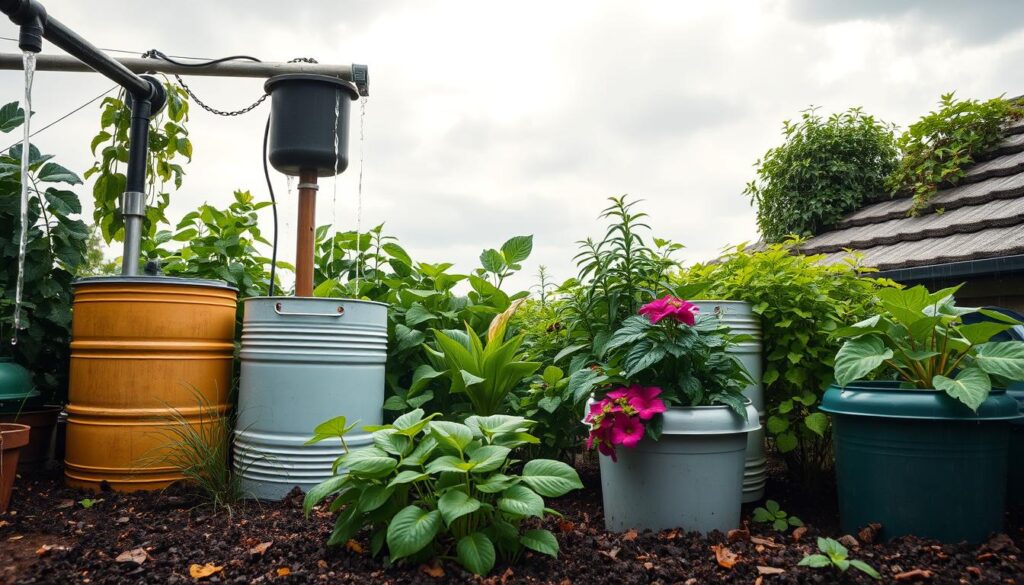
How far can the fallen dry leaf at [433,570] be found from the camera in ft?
6.17

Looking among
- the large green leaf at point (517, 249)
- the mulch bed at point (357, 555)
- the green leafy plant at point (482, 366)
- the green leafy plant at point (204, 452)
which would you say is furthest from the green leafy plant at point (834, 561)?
the large green leaf at point (517, 249)

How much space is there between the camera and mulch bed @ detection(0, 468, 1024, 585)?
1.92 metres

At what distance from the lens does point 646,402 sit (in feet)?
7.50

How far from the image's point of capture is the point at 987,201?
14.2ft

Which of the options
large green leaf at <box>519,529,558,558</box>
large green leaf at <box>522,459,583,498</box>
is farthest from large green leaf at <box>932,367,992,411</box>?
large green leaf at <box>519,529,558,558</box>

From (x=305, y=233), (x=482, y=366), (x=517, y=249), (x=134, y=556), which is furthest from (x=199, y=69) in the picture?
(x=134, y=556)

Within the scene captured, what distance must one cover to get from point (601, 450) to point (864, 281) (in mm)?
1593

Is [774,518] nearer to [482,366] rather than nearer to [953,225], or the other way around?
[482,366]

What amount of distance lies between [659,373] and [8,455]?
2.39 meters

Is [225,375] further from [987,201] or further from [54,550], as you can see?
[987,201]

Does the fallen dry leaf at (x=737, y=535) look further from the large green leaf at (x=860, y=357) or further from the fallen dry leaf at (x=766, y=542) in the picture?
the large green leaf at (x=860, y=357)

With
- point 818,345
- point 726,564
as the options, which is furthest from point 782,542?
point 818,345

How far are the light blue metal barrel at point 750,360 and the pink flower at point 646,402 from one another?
65 cm

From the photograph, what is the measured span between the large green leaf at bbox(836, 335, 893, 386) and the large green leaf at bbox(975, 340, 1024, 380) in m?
0.28
